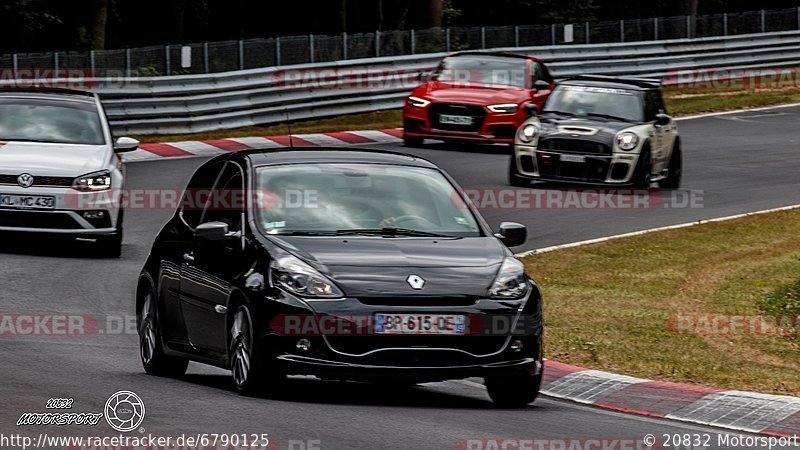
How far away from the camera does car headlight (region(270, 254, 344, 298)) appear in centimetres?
971

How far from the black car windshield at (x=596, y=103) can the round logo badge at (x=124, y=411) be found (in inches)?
628

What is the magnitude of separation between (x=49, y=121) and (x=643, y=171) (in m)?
8.69

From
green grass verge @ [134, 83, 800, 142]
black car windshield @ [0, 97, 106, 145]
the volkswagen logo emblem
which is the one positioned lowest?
Result: green grass verge @ [134, 83, 800, 142]

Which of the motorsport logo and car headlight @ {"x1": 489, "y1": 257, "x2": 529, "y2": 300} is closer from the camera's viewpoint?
the motorsport logo

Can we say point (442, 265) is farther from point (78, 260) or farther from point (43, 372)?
point (78, 260)

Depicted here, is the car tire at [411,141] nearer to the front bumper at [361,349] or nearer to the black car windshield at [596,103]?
the black car windshield at [596,103]

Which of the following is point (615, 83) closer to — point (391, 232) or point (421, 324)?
point (391, 232)

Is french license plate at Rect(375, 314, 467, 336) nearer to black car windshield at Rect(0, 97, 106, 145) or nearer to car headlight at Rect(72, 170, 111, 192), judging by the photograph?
car headlight at Rect(72, 170, 111, 192)

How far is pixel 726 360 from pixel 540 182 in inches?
515

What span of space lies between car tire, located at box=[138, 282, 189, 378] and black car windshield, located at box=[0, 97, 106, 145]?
7211 mm

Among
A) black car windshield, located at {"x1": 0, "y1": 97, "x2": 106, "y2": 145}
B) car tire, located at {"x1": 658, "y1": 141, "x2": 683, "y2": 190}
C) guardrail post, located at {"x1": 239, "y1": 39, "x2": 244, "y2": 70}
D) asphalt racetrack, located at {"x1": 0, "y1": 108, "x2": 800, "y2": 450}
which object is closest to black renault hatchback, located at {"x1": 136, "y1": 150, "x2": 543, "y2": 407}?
asphalt racetrack, located at {"x1": 0, "y1": 108, "x2": 800, "y2": 450}

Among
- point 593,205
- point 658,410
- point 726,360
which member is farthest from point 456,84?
point 658,410

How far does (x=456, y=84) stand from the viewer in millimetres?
29922

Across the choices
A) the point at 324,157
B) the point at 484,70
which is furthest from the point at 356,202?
the point at 484,70
